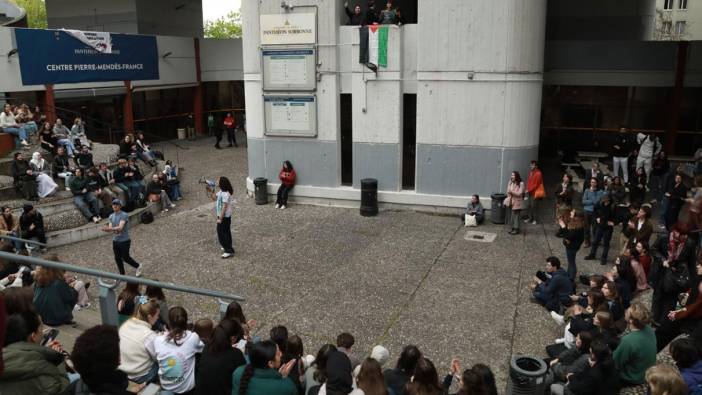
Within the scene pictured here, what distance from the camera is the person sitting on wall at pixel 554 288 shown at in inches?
362

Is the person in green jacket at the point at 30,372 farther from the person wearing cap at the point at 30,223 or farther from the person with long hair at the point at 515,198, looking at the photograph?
the person with long hair at the point at 515,198

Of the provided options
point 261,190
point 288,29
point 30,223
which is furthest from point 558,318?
point 288,29

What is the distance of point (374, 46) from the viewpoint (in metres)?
15.3

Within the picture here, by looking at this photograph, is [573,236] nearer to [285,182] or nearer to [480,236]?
[480,236]

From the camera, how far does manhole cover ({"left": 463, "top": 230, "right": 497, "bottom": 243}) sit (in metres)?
13.4

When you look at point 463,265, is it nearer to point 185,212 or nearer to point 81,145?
point 185,212

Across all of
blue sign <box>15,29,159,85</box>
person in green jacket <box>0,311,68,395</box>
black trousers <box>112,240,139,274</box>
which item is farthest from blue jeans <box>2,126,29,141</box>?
person in green jacket <box>0,311,68,395</box>

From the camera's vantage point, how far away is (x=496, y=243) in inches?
517

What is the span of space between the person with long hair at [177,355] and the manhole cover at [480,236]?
29.6 feet

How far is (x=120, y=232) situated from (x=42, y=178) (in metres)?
5.32

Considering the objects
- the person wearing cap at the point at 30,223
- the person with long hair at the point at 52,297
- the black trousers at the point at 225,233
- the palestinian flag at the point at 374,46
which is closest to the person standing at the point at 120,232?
the black trousers at the point at 225,233

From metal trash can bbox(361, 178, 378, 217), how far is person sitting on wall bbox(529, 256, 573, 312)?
21.1 ft

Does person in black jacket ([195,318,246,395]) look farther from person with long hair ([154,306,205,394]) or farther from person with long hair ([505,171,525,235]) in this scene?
person with long hair ([505,171,525,235])

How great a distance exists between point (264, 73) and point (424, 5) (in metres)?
5.05
